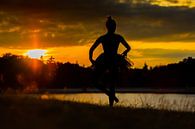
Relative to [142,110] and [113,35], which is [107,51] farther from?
[142,110]

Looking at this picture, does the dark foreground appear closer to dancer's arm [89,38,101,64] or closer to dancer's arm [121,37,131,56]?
dancer's arm [89,38,101,64]

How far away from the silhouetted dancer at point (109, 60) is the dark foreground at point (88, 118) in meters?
1.51

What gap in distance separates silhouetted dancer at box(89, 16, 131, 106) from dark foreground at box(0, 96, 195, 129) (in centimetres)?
151

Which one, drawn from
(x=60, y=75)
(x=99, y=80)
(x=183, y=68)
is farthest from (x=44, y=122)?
(x=183, y=68)

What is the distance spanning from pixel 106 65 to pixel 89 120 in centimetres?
387

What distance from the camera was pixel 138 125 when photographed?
14531 millimetres

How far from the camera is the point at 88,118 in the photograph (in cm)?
1521

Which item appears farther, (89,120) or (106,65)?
(106,65)

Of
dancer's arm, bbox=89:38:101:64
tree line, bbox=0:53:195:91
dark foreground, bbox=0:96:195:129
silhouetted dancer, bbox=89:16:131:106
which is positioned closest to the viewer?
dark foreground, bbox=0:96:195:129

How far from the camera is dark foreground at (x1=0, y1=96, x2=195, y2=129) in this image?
14.6m

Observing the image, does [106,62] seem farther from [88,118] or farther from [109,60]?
[88,118]

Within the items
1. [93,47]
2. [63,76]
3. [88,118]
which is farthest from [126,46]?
[63,76]

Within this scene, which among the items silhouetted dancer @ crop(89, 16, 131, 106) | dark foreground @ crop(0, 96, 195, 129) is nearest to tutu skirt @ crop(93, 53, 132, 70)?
silhouetted dancer @ crop(89, 16, 131, 106)

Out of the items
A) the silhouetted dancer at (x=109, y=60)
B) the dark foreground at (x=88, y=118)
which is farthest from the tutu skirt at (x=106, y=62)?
the dark foreground at (x=88, y=118)
